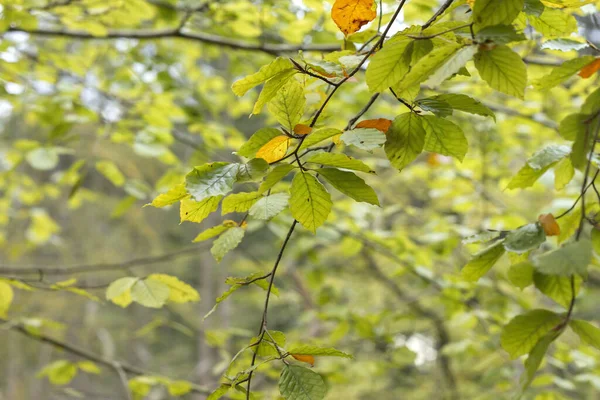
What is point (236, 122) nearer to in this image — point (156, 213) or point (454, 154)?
point (156, 213)

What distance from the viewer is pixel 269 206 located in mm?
644

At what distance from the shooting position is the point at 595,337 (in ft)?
2.02

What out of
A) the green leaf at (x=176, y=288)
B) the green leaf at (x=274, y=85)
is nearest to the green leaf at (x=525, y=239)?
the green leaf at (x=274, y=85)

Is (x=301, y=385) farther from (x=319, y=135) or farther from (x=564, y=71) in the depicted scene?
(x=564, y=71)

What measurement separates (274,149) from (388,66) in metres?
0.17

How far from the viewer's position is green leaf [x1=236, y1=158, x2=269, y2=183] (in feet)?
1.83

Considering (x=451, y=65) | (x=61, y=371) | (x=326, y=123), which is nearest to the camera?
(x=451, y=65)

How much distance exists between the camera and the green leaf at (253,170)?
56cm

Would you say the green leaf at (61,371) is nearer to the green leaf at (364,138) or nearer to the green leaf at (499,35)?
the green leaf at (364,138)

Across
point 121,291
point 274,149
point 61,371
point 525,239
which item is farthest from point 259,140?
point 61,371

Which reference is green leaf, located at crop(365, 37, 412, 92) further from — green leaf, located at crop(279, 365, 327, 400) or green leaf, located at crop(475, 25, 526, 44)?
green leaf, located at crop(279, 365, 327, 400)

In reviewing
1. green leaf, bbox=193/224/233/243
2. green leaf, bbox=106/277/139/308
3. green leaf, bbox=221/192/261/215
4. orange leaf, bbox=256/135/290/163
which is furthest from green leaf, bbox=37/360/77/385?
orange leaf, bbox=256/135/290/163

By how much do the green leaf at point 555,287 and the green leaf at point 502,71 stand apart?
0.24 m

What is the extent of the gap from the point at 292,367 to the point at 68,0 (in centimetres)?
171
